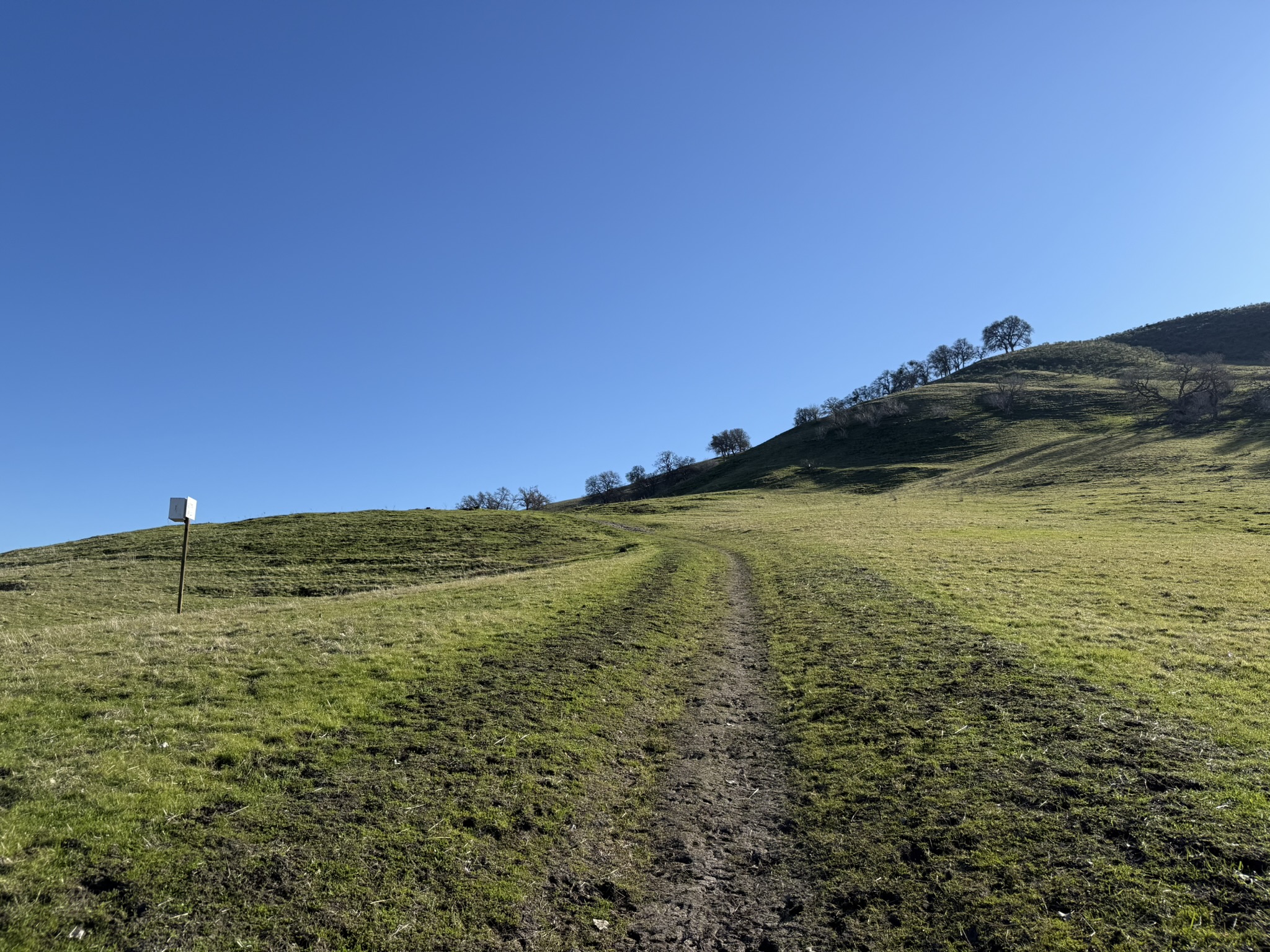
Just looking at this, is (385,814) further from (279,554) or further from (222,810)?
(279,554)

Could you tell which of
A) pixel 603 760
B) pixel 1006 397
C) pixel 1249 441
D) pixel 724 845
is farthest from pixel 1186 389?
pixel 724 845

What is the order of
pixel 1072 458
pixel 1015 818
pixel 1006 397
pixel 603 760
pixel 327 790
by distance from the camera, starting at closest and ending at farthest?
pixel 1015 818
pixel 327 790
pixel 603 760
pixel 1072 458
pixel 1006 397

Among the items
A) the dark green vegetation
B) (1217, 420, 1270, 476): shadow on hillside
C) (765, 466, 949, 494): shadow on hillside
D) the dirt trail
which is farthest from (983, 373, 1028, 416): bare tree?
the dirt trail

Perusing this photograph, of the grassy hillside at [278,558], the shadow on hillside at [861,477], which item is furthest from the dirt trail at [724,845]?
the shadow on hillside at [861,477]

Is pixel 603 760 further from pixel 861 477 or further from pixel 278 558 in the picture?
pixel 861 477

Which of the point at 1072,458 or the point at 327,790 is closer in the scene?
the point at 327,790

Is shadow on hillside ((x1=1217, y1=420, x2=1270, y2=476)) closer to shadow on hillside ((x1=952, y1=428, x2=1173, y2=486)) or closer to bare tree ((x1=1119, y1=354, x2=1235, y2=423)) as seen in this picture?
shadow on hillside ((x1=952, y1=428, x2=1173, y2=486))

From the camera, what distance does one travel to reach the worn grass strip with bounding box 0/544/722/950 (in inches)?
282

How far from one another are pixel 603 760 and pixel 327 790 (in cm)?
475

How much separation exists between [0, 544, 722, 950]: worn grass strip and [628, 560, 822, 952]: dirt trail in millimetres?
547

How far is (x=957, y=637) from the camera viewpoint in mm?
19328

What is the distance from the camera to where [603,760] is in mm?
11961

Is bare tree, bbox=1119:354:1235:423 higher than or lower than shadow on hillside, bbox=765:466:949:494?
higher

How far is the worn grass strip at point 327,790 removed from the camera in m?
7.16
